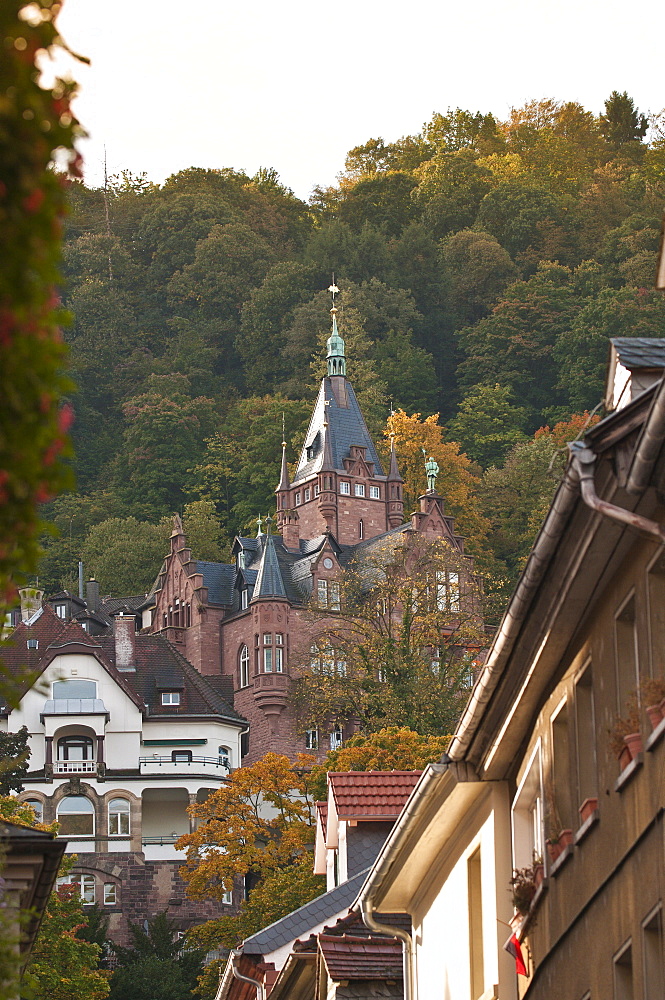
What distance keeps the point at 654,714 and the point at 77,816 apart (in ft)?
261

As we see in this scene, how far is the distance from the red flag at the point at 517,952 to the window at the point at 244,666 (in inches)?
3291

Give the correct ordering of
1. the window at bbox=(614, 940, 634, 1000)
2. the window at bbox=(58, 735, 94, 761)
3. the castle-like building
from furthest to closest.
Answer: the castle-like building
the window at bbox=(58, 735, 94, 761)
the window at bbox=(614, 940, 634, 1000)

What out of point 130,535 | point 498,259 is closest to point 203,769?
point 130,535

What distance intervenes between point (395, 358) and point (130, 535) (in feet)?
89.4

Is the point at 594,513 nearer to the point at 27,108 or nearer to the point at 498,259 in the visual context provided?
the point at 27,108

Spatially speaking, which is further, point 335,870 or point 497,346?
point 497,346

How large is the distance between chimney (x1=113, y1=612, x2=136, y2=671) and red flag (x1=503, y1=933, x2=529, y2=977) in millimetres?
81664

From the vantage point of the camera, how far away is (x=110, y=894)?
85188 millimetres

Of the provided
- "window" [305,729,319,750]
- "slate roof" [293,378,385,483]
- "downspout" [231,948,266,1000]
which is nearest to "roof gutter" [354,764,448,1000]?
"downspout" [231,948,266,1000]

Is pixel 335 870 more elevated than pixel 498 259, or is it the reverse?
pixel 498 259

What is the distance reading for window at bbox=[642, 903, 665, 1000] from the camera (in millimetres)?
8773

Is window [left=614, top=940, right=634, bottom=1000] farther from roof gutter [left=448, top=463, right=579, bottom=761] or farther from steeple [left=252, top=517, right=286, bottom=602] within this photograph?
steeple [left=252, top=517, right=286, bottom=602]

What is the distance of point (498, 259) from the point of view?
155m

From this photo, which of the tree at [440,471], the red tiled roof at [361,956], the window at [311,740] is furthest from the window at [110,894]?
the red tiled roof at [361,956]
